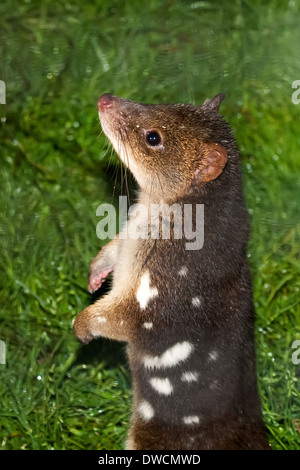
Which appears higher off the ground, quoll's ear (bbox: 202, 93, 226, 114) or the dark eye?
quoll's ear (bbox: 202, 93, 226, 114)

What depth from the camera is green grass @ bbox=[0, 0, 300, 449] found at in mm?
3574

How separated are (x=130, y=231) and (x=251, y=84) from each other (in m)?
1.63

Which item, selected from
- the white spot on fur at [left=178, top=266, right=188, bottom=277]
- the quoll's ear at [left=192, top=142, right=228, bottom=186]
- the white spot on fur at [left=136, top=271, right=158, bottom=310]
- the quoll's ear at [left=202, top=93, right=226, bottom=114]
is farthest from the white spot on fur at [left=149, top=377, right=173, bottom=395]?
the quoll's ear at [left=202, top=93, right=226, bottom=114]

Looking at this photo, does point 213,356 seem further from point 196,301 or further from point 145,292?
point 145,292

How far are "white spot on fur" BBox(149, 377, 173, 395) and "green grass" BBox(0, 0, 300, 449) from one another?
44 centimetres

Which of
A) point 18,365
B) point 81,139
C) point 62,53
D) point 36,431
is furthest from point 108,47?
point 36,431

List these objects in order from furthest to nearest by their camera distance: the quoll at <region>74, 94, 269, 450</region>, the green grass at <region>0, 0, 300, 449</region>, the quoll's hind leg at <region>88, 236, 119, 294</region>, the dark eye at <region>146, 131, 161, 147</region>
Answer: the green grass at <region>0, 0, 300, 449</region>, the quoll's hind leg at <region>88, 236, 119, 294</region>, the dark eye at <region>146, 131, 161, 147</region>, the quoll at <region>74, 94, 269, 450</region>

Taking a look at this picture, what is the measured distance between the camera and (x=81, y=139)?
14.4 ft

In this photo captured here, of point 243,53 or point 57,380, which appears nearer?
point 57,380

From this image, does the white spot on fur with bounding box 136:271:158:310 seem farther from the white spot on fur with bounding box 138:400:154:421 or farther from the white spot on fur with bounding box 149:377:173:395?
the white spot on fur with bounding box 138:400:154:421

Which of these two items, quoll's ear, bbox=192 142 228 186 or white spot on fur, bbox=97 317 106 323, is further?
white spot on fur, bbox=97 317 106 323

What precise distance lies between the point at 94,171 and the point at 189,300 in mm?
1475

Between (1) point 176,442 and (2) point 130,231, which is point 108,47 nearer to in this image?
(2) point 130,231

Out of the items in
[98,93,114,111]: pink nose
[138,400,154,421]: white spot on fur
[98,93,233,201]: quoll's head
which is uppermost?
[98,93,114,111]: pink nose
